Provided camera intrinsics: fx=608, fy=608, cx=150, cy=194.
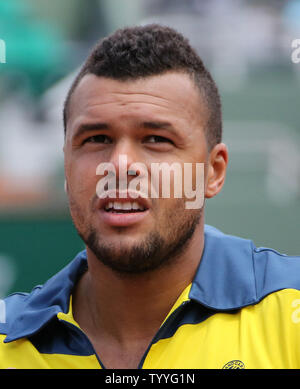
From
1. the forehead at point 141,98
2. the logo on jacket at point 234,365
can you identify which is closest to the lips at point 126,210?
the forehead at point 141,98

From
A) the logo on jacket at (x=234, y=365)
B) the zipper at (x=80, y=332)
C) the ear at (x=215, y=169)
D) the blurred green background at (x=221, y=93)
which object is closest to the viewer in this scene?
the logo on jacket at (x=234, y=365)

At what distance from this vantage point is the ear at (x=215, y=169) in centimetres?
283

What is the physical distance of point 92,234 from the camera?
8.36 feet

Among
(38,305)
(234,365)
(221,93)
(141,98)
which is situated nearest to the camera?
(234,365)

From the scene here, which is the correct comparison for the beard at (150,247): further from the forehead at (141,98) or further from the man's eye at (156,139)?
the forehead at (141,98)

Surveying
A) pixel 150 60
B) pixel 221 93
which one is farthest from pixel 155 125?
pixel 221 93

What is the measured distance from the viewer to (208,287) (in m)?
2.62

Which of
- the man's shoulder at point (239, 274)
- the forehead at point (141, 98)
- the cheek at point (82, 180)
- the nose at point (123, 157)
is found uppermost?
the forehead at point (141, 98)

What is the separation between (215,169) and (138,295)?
70 cm

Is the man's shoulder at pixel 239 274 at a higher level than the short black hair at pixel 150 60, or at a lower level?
lower

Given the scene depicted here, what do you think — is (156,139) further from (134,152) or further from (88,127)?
(88,127)

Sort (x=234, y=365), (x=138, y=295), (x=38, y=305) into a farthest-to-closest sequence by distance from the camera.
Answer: (x=38, y=305) < (x=138, y=295) < (x=234, y=365)
